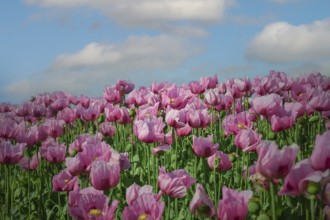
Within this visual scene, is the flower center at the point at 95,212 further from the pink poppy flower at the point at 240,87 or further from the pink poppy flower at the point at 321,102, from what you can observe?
the pink poppy flower at the point at 240,87

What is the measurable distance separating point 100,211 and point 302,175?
108 cm

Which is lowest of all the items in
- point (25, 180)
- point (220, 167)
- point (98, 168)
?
point (25, 180)

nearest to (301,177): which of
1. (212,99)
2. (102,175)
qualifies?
(102,175)

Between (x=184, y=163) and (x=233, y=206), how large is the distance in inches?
145

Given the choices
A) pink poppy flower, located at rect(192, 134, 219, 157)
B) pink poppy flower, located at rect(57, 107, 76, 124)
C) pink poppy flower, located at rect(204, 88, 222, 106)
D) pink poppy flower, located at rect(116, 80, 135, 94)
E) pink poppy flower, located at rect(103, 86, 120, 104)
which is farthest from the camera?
pink poppy flower, located at rect(116, 80, 135, 94)

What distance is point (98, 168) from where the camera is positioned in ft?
9.74

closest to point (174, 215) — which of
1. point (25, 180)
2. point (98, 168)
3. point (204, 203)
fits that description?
point (98, 168)

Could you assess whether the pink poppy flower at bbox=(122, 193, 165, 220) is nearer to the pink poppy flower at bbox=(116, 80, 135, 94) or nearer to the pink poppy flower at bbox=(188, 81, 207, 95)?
the pink poppy flower at bbox=(188, 81, 207, 95)

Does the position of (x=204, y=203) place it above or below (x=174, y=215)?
above

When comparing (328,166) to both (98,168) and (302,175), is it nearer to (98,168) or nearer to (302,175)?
(302,175)

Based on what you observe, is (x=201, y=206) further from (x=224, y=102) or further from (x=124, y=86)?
(x=124, y=86)

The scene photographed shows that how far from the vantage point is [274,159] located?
220cm


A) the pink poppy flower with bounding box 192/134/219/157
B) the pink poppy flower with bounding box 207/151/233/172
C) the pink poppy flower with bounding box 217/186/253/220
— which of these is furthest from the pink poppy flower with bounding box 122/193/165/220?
the pink poppy flower with bounding box 207/151/233/172

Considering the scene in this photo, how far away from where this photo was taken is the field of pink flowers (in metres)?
2.35
